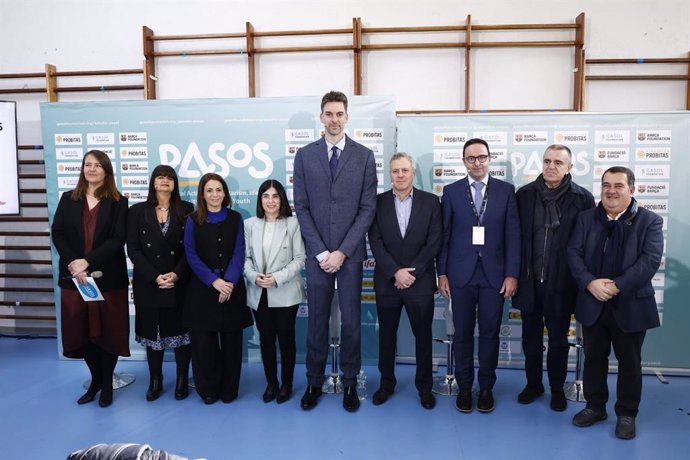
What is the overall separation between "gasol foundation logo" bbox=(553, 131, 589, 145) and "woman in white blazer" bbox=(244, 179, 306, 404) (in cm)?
206

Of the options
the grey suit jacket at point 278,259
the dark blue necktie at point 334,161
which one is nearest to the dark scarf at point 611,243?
the dark blue necktie at point 334,161

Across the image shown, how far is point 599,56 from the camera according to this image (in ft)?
13.2

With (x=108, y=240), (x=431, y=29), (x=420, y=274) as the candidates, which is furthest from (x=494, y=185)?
(x=108, y=240)

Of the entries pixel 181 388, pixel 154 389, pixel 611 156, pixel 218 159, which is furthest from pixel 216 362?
pixel 611 156

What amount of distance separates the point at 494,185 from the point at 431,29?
205cm

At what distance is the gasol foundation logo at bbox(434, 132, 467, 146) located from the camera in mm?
3393

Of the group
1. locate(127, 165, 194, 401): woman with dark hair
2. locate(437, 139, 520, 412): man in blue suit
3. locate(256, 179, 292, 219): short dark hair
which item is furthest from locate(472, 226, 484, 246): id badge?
locate(127, 165, 194, 401): woman with dark hair

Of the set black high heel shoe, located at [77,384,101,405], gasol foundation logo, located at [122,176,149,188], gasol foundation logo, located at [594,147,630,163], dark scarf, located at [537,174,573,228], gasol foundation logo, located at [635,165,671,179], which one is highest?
gasol foundation logo, located at [594,147,630,163]

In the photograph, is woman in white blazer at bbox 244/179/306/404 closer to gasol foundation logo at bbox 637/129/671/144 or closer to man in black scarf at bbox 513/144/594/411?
man in black scarf at bbox 513/144/594/411

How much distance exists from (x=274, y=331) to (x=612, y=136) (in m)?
2.77

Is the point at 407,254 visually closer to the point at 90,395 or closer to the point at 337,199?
the point at 337,199

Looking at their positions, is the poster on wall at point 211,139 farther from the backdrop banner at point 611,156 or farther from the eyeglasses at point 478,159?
the eyeglasses at point 478,159

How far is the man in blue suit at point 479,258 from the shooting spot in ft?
8.56

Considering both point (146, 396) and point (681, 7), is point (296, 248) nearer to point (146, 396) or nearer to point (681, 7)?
point (146, 396)
